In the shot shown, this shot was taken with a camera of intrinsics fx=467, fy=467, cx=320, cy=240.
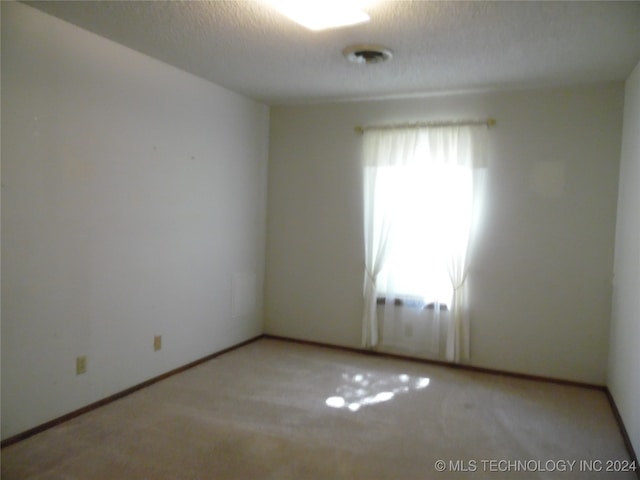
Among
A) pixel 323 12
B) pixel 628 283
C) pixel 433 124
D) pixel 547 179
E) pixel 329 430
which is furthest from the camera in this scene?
pixel 433 124

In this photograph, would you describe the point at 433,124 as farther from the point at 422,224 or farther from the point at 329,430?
the point at 329,430

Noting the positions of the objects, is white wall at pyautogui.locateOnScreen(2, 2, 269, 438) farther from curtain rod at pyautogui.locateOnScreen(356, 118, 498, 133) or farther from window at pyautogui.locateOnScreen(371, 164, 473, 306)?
window at pyautogui.locateOnScreen(371, 164, 473, 306)

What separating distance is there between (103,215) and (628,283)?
3456 millimetres

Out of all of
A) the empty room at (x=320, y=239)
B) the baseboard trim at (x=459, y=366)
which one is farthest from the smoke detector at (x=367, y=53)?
the baseboard trim at (x=459, y=366)

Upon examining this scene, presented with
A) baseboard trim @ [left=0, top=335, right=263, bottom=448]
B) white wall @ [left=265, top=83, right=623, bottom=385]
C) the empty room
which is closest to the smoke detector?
the empty room

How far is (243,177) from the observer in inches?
179

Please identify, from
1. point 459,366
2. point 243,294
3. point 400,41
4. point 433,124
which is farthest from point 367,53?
point 459,366

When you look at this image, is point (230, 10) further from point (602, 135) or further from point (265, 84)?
point (602, 135)

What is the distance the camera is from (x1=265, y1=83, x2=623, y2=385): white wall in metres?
3.67

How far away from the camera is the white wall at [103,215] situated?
259cm

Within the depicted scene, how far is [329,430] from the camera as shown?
289 cm

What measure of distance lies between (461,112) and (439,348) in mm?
2108

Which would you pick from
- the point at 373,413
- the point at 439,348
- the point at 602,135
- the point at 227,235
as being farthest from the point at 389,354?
the point at 602,135

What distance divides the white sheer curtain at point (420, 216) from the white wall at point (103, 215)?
1.33m
